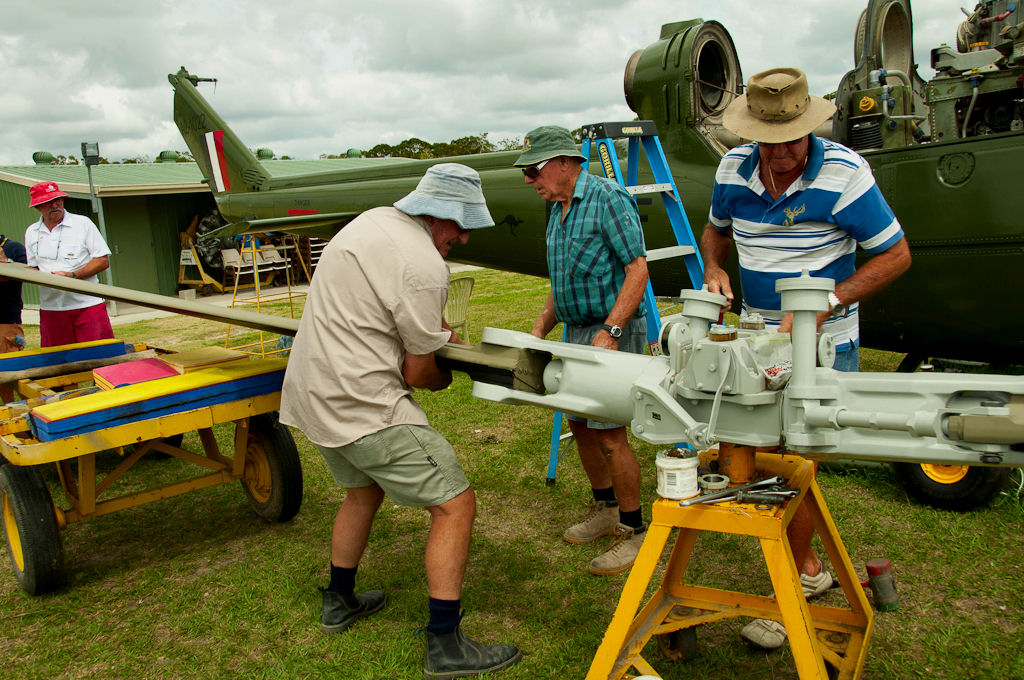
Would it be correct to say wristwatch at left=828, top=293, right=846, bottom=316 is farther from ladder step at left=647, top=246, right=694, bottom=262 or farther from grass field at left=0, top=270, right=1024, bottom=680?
ladder step at left=647, top=246, right=694, bottom=262

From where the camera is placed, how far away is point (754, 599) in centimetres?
234

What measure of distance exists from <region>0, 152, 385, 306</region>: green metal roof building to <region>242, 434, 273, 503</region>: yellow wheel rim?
13.0 meters

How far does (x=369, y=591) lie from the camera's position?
3123 millimetres

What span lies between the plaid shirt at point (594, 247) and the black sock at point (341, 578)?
1.44 m

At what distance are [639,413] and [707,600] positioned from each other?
84 centimetres

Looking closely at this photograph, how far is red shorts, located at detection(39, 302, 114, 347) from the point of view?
16.9 ft

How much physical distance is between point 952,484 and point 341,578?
2867 millimetres

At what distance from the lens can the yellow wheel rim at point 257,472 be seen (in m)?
3.83

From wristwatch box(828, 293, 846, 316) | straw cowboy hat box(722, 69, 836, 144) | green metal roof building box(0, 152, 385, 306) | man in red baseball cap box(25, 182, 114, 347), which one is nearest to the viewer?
wristwatch box(828, 293, 846, 316)

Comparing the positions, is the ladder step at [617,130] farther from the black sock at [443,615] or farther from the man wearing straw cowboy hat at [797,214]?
the black sock at [443,615]

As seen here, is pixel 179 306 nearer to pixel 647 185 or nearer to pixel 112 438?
pixel 112 438

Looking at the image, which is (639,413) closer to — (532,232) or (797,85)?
(797,85)

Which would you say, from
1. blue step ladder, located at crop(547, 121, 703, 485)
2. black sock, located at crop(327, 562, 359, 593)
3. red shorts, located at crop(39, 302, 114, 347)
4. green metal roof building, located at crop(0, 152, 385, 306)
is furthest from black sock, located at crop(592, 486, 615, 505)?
green metal roof building, located at crop(0, 152, 385, 306)

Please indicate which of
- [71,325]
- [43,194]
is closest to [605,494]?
[71,325]
